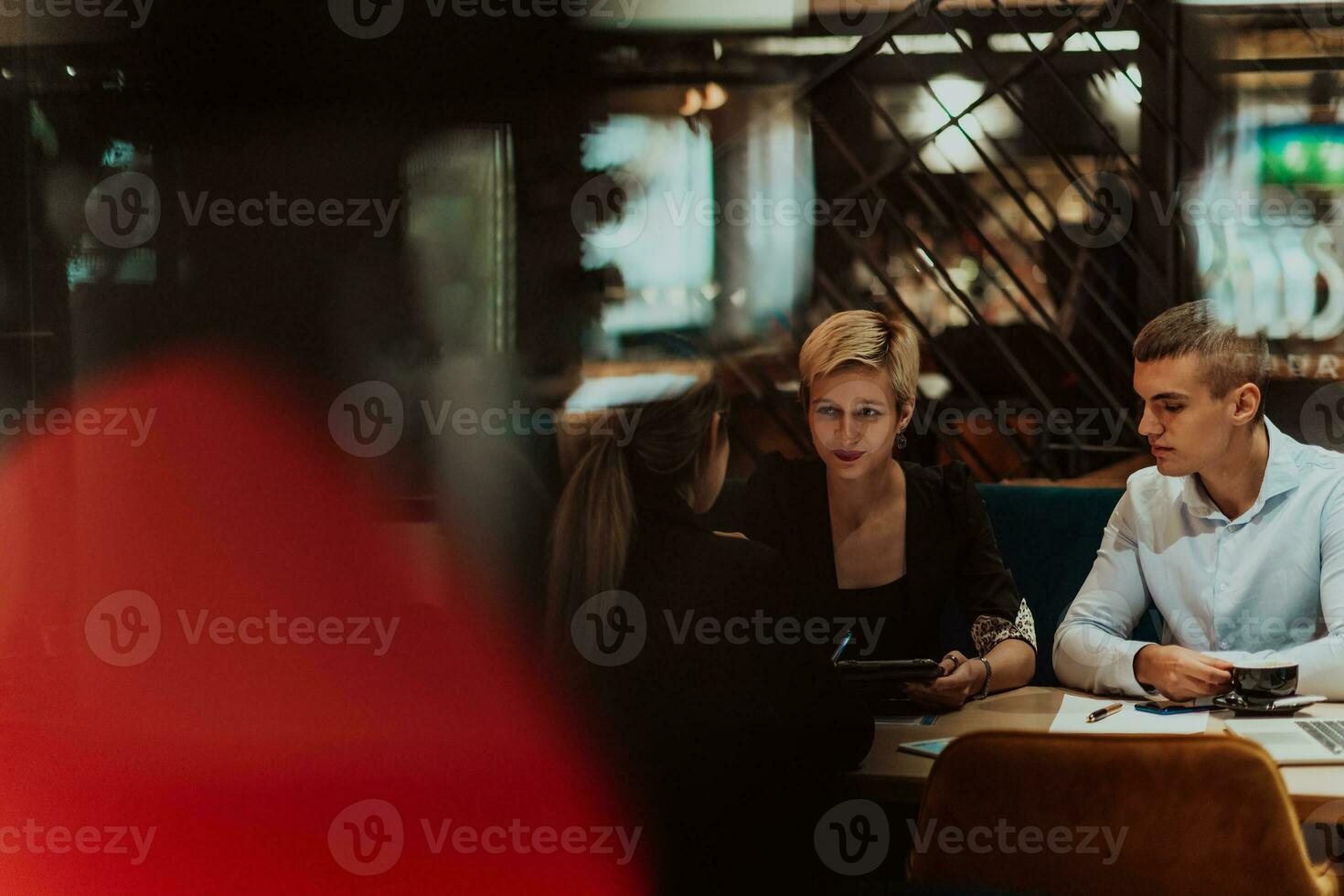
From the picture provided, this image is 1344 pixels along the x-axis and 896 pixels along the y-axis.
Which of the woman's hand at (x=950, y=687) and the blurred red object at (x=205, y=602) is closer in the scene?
the woman's hand at (x=950, y=687)

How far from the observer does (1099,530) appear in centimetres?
238

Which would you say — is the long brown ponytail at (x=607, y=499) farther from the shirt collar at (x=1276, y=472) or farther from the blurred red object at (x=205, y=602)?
the shirt collar at (x=1276, y=472)

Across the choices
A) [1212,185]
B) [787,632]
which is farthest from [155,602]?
[1212,185]

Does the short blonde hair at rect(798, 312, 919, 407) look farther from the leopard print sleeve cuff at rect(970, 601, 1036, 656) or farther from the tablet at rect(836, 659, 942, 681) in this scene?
the tablet at rect(836, 659, 942, 681)

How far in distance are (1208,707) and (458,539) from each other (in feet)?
4.78

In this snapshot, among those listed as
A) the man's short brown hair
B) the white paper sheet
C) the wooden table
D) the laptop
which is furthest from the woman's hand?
the man's short brown hair

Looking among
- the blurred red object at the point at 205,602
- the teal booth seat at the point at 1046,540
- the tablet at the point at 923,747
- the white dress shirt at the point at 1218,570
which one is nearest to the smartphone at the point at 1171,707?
the white dress shirt at the point at 1218,570

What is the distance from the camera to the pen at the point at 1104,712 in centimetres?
166

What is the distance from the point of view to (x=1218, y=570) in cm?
201

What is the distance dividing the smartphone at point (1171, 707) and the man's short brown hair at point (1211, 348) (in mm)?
583

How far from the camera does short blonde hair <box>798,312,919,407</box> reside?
7.09 ft

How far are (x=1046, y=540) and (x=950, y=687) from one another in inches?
30.5

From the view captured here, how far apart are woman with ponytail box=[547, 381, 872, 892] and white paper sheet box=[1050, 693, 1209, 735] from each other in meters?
0.38

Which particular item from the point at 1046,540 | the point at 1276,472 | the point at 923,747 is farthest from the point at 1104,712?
the point at 1046,540
